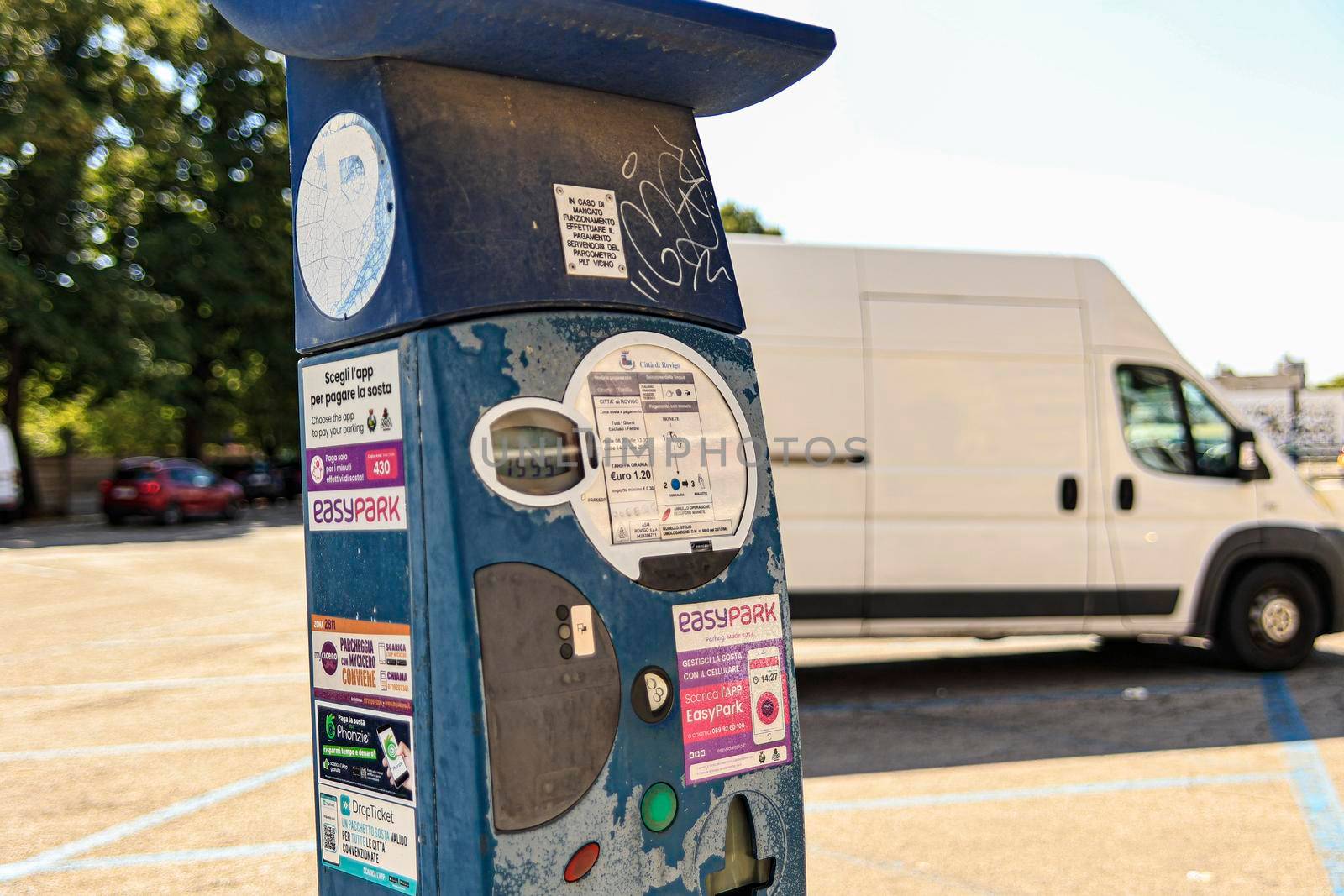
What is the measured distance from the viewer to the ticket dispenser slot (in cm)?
212

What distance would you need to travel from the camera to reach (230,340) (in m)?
34.4

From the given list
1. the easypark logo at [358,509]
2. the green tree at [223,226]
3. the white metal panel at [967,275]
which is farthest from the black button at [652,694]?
the green tree at [223,226]

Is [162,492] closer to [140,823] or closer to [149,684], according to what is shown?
[149,684]

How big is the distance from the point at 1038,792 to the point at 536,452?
3.88 meters

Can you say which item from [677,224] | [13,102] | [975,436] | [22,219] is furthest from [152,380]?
[677,224]

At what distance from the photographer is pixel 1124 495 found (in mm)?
7633

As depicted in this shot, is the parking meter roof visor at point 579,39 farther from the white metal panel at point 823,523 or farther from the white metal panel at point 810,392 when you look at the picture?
the white metal panel at point 823,523

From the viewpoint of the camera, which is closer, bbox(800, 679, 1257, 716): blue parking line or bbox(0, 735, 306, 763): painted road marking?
bbox(0, 735, 306, 763): painted road marking

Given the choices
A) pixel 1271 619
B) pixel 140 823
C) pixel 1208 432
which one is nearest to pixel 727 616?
pixel 140 823

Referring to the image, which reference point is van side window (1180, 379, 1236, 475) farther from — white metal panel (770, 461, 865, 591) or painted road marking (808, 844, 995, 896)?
painted road marking (808, 844, 995, 896)

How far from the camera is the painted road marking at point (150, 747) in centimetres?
594

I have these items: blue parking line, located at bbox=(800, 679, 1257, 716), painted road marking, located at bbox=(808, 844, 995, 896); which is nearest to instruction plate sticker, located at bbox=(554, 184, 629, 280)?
painted road marking, located at bbox=(808, 844, 995, 896)

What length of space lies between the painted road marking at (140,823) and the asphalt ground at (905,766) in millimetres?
14

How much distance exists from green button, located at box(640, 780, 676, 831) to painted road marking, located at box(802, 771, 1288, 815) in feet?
9.33
